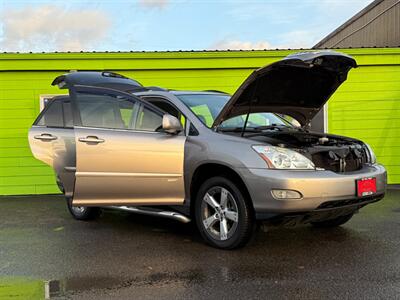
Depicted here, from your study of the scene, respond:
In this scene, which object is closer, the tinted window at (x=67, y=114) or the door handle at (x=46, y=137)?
the door handle at (x=46, y=137)

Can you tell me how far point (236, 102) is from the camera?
16.5 ft

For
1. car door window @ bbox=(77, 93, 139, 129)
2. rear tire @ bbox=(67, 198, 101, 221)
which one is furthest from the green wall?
car door window @ bbox=(77, 93, 139, 129)

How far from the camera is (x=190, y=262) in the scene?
4.64 m

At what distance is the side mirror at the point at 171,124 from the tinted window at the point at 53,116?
1.82m

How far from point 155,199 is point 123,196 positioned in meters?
0.37

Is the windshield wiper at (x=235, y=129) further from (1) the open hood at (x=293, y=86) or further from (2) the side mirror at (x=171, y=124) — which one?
(2) the side mirror at (x=171, y=124)

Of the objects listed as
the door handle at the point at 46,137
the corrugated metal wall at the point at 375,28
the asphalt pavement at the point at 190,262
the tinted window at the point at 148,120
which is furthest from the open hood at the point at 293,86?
the corrugated metal wall at the point at 375,28

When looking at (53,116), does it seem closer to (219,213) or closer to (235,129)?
(235,129)

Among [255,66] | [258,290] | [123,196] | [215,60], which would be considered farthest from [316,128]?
[258,290]

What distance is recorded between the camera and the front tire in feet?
15.5

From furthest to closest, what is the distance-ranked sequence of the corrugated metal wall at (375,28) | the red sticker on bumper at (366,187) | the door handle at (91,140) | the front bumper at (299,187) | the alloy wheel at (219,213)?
the corrugated metal wall at (375,28) → the door handle at (91,140) → the alloy wheel at (219,213) → the red sticker on bumper at (366,187) → the front bumper at (299,187)

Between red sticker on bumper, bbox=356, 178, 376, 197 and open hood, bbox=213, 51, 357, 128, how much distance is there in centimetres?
129

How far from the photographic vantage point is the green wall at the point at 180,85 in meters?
9.51

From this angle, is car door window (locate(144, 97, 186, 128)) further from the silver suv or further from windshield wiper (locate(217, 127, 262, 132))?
windshield wiper (locate(217, 127, 262, 132))
